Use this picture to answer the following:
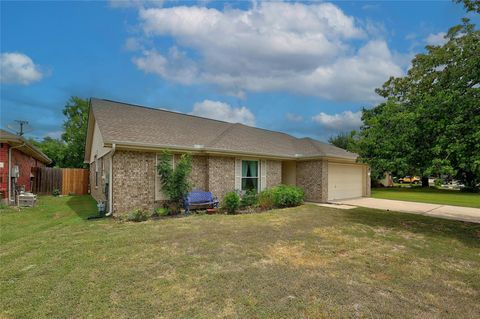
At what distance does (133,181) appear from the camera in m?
9.70

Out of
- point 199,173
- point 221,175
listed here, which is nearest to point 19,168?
point 199,173

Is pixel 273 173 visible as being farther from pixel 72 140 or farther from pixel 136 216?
pixel 72 140

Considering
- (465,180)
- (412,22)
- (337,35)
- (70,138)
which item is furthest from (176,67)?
(70,138)

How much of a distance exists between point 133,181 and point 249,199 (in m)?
5.20

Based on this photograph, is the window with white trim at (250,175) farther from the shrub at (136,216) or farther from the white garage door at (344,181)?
the shrub at (136,216)

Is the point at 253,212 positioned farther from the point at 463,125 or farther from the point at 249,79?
the point at 249,79

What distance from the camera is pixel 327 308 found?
342 cm

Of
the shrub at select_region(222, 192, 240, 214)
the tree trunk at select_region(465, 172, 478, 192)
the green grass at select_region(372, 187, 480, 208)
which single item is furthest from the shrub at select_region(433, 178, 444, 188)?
the green grass at select_region(372, 187, 480, 208)

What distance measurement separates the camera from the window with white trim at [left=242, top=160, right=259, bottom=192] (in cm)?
1321

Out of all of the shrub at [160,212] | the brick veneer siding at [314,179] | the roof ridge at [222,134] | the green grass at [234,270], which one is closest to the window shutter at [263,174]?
the roof ridge at [222,134]

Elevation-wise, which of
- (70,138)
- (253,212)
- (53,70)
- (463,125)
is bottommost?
(253,212)

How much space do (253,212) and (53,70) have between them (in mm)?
19666

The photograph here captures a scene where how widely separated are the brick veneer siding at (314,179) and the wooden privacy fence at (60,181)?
15.8m

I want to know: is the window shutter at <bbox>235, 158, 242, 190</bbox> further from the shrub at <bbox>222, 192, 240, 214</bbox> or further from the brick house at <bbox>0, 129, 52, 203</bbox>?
the brick house at <bbox>0, 129, 52, 203</bbox>
